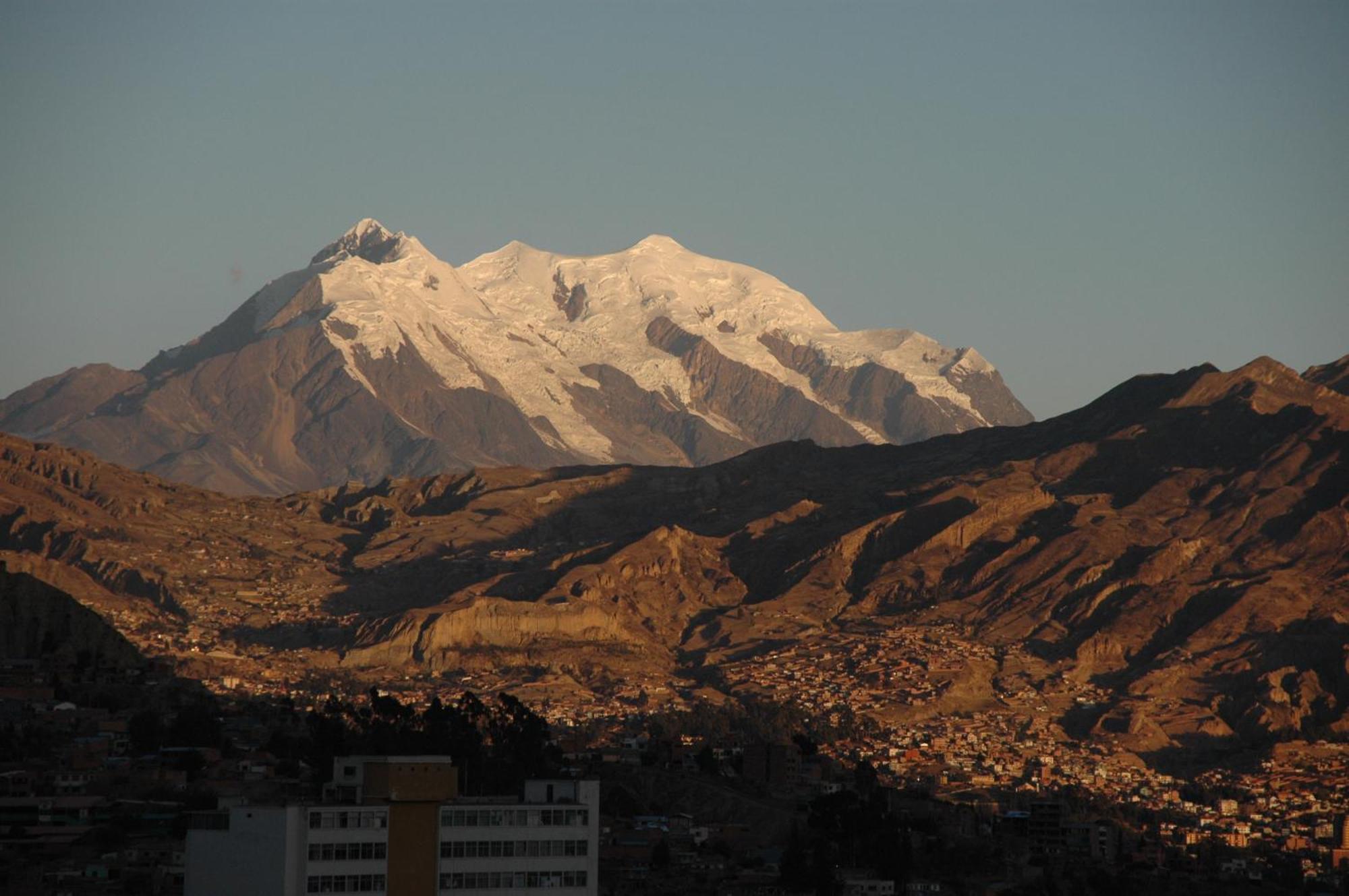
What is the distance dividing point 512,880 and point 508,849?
835mm

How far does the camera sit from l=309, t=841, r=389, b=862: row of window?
69438 millimetres

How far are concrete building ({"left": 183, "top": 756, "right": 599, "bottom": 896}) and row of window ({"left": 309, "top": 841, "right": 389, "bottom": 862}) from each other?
0.02 meters

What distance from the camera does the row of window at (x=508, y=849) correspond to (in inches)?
2820

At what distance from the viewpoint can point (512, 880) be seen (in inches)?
2844

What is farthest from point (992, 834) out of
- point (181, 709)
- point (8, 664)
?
point (8, 664)

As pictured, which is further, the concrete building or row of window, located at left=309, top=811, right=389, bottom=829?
row of window, located at left=309, top=811, right=389, bottom=829

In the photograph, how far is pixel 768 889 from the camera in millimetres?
109750

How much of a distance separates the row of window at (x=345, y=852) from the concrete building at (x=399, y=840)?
25 millimetres

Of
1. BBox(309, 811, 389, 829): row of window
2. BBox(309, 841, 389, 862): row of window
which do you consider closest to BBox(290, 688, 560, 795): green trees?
BBox(309, 811, 389, 829): row of window

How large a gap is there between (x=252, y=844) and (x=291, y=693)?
121 metres

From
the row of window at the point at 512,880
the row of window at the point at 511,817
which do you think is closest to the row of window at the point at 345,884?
the row of window at the point at 512,880

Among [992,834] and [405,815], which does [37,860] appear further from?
[992,834]

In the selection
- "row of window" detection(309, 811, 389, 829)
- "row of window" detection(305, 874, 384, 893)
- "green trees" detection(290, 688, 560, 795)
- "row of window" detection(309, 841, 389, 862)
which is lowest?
"row of window" detection(305, 874, 384, 893)

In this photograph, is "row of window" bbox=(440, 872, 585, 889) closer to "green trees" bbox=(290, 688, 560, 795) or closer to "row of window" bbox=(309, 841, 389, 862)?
"row of window" bbox=(309, 841, 389, 862)
